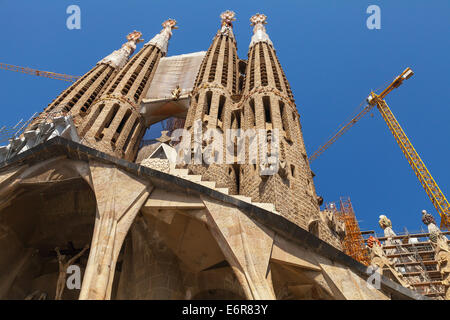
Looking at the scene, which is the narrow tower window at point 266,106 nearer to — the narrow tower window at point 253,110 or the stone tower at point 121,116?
the narrow tower window at point 253,110

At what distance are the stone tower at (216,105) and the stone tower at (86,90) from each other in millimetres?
6660

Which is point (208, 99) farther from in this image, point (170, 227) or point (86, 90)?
Answer: point (170, 227)

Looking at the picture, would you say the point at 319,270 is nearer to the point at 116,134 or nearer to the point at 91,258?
the point at 91,258

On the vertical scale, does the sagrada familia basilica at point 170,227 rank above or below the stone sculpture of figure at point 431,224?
below

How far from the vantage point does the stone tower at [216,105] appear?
18.1 metres

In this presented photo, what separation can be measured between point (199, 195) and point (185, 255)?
6.61 ft

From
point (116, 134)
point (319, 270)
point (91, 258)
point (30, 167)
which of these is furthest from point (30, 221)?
point (116, 134)

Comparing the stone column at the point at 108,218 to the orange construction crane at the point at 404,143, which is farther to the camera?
the orange construction crane at the point at 404,143

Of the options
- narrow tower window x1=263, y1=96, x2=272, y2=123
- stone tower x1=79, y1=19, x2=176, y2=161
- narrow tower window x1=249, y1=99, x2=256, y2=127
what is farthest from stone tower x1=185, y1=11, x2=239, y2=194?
stone tower x1=79, y1=19, x2=176, y2=161

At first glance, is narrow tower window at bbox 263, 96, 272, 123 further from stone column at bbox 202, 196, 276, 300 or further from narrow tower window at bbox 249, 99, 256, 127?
stone column at bbox 202, 196, 276, 300

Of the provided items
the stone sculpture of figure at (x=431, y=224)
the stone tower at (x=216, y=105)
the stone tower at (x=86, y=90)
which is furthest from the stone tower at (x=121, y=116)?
the stone sculpture of figure at (x=431, y=224)

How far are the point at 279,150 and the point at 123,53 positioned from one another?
2353cm

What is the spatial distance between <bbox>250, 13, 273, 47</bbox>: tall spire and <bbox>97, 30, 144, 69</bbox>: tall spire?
35.3 ft

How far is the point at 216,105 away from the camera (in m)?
23.2
